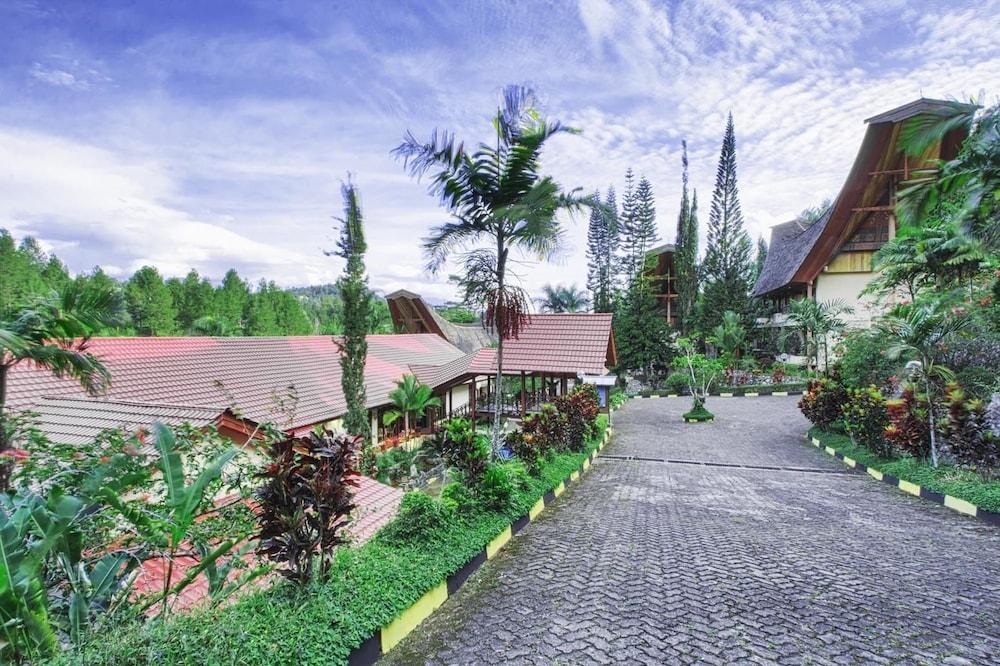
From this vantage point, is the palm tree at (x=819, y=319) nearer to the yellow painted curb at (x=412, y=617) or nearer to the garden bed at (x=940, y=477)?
the garden bed at (x=940, y=477)

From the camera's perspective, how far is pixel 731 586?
12.4ft

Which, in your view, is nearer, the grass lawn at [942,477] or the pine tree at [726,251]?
the grass lawn at [942,477]

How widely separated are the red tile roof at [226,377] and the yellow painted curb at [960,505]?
9.14m

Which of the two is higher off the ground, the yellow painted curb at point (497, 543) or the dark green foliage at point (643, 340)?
the dark green foliage at point (643, 340)

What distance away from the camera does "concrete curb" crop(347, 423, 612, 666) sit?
2949 millimetres

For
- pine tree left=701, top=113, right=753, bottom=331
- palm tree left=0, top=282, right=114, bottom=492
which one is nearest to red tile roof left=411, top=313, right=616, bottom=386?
palm tree left=0, top=282, right=114, bottom=492

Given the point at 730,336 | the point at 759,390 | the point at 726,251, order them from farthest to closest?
the point at 726,251, the point at 730,336, the point at 759,390

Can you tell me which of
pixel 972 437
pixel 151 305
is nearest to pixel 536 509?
pixel 972 437

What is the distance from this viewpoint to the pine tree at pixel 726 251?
27.0 m

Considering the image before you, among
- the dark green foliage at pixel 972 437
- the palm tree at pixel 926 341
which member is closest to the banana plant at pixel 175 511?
the palm tree at pixel 926 341

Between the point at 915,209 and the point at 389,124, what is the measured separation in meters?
7.09

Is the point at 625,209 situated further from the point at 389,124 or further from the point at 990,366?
the point at 389,124

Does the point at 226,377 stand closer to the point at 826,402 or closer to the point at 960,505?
the point at 960,505

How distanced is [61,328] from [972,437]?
1168 centimetres
